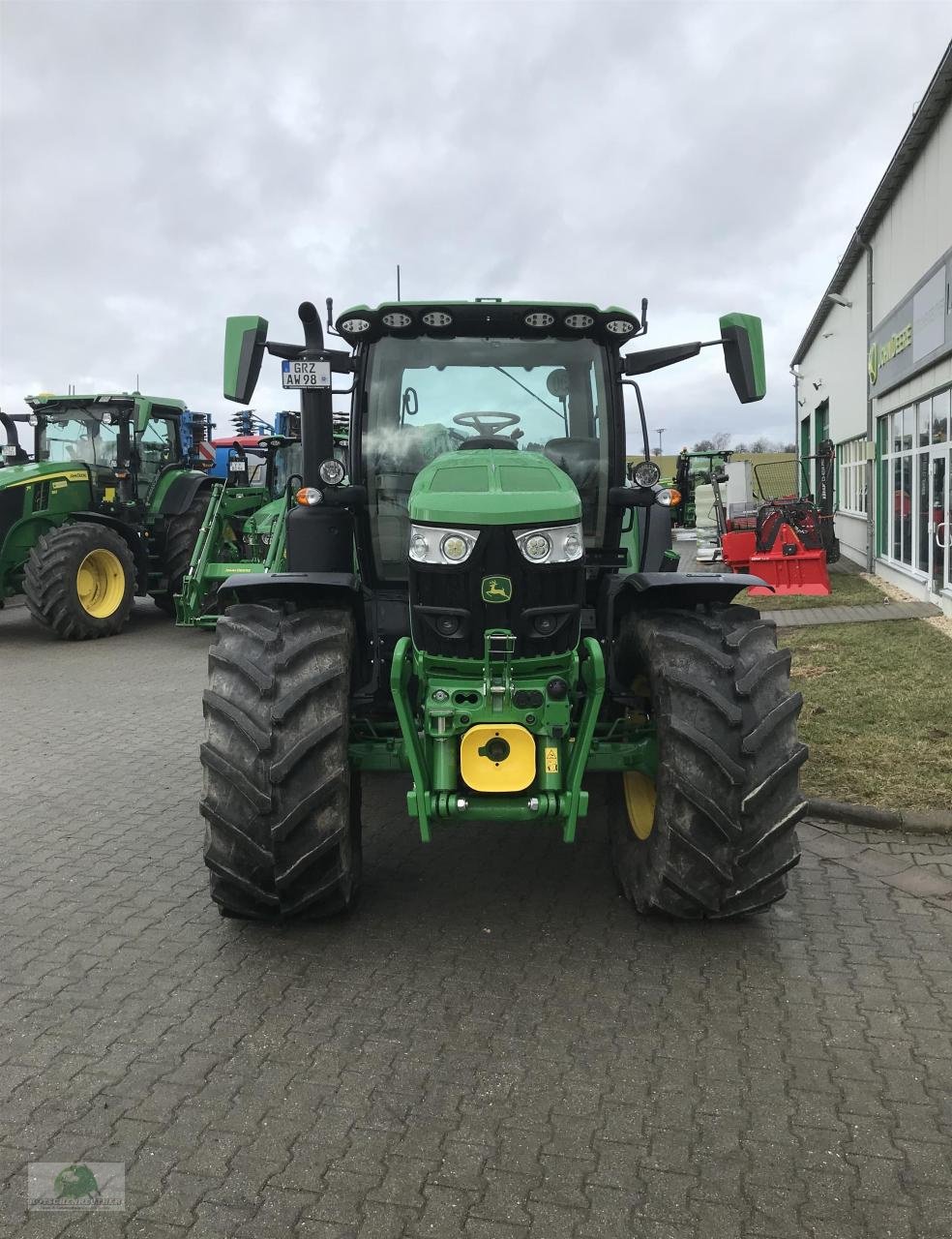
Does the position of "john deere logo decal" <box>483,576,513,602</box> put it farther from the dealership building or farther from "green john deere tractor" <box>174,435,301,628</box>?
the dealership building

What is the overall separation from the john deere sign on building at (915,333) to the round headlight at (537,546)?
10.7 m

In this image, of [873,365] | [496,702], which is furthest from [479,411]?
[873,365]

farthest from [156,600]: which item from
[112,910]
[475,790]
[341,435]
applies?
[475,790]

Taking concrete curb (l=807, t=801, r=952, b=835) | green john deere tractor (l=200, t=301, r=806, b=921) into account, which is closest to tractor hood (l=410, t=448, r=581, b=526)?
green john deere tractor (l=200, t=301, r=806, b=921)

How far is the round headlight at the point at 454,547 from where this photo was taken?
380 cm

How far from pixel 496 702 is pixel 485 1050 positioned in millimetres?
1204

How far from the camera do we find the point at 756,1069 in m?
3.22

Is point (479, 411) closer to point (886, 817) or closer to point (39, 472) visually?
point (886, 817)

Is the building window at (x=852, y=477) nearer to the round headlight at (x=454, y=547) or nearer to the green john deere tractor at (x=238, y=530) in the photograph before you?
the green john deere tractor at (x=238, y=530)

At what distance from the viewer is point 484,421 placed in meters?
4.82

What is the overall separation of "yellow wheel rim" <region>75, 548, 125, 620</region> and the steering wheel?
9.63 m

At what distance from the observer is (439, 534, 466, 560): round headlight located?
3.80 meters

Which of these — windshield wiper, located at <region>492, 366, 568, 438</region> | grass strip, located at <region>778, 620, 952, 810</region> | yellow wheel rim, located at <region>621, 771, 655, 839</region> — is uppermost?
windshield wiper, located at <region>492, 366, 568, 438</region>

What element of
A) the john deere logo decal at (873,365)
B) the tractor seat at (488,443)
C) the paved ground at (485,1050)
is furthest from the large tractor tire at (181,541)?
the john deere logo decal at (873,365)
